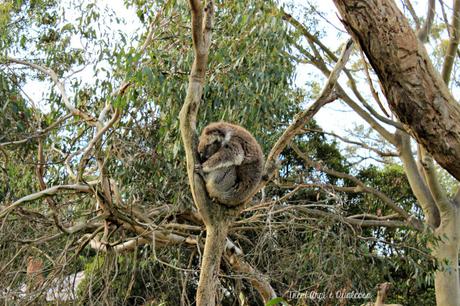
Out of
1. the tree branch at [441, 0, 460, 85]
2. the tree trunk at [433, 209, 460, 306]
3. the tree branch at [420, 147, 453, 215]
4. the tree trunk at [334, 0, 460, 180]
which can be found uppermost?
the tree branch at [441, 0, 460, 85]

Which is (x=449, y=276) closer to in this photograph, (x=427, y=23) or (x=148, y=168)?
(x=427, y=23)

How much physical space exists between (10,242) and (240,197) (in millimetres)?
3501

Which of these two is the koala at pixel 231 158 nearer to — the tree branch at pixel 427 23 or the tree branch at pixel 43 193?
the tree branch at pixel 43 193

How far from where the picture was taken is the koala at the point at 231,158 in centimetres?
537

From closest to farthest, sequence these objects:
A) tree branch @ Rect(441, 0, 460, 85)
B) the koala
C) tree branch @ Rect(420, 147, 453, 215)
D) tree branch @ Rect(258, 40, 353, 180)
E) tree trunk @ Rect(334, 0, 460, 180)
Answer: tree trunk @ Rect(334, 0, 460, 180) → tree branch @ Rect(258, 40, 353, 180) → the koala → tree branch @ Rect(441, 0, 460, 85) → tree branch @ Rect(420, 147, 453, 215)

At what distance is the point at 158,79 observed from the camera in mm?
6426

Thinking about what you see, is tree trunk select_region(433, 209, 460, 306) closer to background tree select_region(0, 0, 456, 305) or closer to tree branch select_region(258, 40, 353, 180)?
background tree select_region(0, 0, 456, 305)

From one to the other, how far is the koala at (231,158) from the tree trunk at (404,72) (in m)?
2.26

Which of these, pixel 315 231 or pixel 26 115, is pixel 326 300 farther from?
pixel 26 115

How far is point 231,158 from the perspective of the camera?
5602 mm

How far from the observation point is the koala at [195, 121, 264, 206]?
17.6ft

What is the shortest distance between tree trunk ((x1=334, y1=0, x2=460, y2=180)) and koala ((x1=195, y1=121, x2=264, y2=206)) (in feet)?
7.42

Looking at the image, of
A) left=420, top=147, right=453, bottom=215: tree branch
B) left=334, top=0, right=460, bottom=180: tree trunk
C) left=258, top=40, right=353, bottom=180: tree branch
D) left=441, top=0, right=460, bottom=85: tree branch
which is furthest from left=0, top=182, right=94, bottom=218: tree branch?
left=420, top=147, right=453, bottom=215: tree branch

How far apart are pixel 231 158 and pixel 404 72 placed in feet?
8.77
